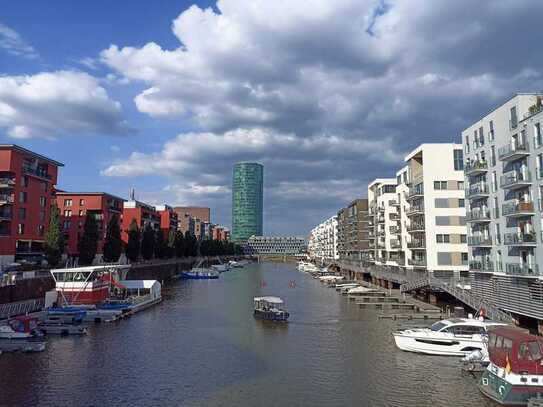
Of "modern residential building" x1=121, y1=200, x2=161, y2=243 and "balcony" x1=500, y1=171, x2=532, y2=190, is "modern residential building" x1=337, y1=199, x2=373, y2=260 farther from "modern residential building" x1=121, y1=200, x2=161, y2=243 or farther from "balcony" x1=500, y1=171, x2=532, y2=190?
"balcony" x1=500, y1=171, x2=532, y2=190

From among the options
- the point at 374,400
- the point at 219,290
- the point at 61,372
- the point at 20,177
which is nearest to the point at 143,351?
the point at 61,372

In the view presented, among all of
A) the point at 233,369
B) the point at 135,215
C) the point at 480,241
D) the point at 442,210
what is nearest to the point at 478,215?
the point at 480,241

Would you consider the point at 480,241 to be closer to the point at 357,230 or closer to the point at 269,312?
the point at 269,312

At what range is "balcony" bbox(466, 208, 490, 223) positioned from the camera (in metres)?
54.8

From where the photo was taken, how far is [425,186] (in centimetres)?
7469

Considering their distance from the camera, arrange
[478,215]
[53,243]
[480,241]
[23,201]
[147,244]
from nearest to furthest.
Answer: [480,241]
[478,215]
[53,243]
[23,201]
[147,244]

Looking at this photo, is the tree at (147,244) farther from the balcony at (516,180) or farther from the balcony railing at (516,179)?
the balcony at (516,180)

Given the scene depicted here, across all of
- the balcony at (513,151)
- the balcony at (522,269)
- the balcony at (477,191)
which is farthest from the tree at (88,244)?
the balcony at (513,151)

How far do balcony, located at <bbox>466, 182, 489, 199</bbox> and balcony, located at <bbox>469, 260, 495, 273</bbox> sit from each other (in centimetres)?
825

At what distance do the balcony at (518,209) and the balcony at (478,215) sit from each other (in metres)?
6.75

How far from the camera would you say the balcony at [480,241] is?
54047 millimetres

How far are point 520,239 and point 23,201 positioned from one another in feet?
251

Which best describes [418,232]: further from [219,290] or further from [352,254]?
[352,254]

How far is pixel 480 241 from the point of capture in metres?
55.8
